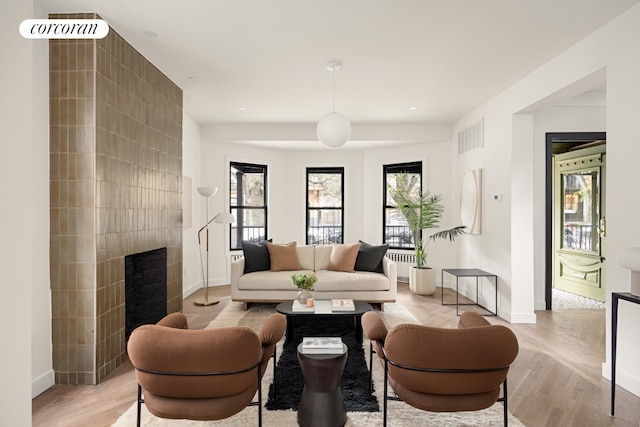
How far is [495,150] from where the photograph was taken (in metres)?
5.14

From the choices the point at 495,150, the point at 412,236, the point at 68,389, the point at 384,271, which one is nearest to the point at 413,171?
the point at 412,236

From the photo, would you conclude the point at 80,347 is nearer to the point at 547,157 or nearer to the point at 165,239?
the point at 165,239

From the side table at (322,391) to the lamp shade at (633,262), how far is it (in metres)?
1.91

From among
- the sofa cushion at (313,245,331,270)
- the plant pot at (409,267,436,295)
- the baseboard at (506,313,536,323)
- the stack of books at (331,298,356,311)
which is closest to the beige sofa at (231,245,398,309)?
the sofa cushion at (313,245,331,270)

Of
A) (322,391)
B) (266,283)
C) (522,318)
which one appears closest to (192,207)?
(266,283)

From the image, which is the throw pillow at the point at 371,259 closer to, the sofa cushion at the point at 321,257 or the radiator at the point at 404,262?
the sofa cushion at the point at 321,257

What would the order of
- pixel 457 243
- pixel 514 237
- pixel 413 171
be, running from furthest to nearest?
1. pixel 413 171
2. pixel 457 243
3. pixel 514 237

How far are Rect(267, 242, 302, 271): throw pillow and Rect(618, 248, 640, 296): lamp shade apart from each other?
12.7 feet

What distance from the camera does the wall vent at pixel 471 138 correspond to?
5617 mm

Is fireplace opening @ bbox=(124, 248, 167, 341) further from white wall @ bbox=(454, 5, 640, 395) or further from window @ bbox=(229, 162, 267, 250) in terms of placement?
white wall @ bbox=(454, 5, 640, 395)

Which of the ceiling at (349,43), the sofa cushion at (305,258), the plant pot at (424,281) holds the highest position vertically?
the ceiling at (349,43)

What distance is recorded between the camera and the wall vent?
562 centimetres

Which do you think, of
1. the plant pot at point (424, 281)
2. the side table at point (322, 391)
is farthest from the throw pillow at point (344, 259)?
the side table at point (322, 391)

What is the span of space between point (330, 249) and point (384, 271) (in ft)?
2.98
